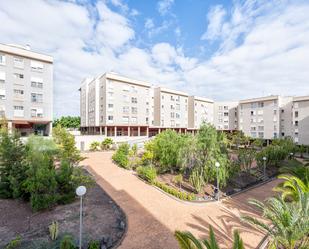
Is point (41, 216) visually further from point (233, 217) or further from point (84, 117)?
point (84, 117)

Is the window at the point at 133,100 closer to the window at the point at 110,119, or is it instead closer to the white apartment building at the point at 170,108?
the window at the point at 110,119

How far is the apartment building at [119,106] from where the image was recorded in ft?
142

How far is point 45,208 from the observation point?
36.2ft

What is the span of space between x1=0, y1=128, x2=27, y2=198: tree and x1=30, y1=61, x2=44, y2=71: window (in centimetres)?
2228

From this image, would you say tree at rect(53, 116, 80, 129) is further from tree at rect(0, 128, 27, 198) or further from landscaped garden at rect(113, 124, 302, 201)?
tree at rect(0, 128, 27, 198)

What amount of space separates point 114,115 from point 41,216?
34.1m

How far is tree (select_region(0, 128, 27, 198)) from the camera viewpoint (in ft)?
39.8

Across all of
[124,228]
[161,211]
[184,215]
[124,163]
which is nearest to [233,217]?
[184,215]

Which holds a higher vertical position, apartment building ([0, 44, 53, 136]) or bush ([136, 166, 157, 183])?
apartment building ([0, 44, 53, 136])

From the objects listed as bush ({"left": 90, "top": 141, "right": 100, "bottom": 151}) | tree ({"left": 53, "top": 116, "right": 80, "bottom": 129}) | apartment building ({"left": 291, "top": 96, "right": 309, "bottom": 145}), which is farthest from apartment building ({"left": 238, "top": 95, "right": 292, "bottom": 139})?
tree ({"left": 53, "top": 116, "right": 80, "bottom": 129})

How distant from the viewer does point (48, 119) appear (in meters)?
32.9

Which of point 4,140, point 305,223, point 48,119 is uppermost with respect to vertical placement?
point 48,119

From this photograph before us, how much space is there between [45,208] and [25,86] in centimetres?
2740

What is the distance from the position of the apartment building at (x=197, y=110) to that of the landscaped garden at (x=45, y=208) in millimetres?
51674
